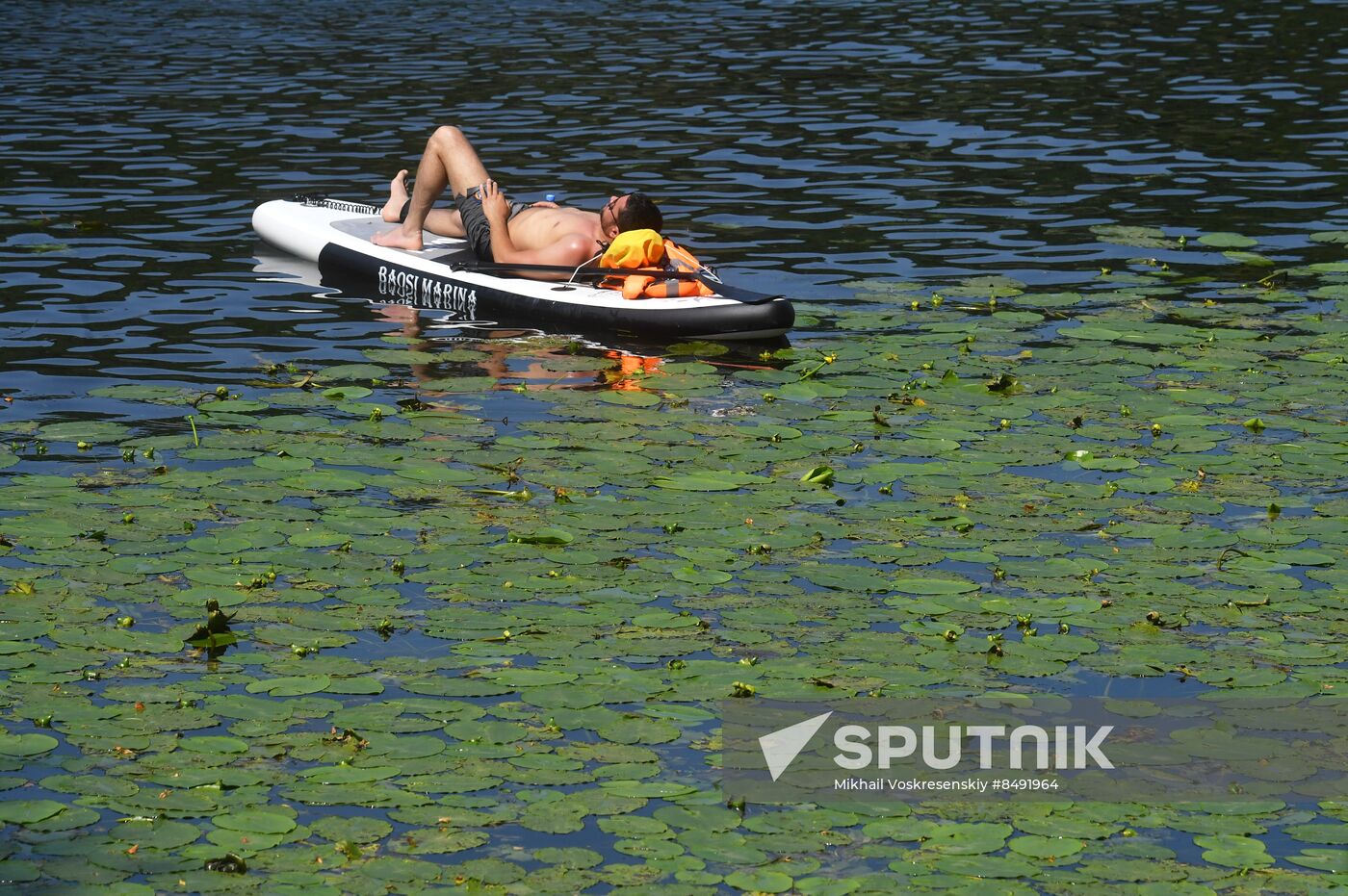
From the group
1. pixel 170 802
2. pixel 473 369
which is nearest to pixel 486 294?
pixel 473 369

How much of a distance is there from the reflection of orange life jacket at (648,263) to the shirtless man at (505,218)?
0.38 feet

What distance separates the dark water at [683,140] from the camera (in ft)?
45.5

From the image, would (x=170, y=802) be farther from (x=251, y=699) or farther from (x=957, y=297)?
(x=957, y=297)

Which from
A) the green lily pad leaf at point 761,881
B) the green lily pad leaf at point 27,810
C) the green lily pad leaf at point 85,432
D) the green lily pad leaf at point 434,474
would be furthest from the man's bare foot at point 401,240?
the green lily pad leaf at point 761,881

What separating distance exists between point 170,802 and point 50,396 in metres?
5.79

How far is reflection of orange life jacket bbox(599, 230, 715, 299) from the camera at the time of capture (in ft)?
39.8

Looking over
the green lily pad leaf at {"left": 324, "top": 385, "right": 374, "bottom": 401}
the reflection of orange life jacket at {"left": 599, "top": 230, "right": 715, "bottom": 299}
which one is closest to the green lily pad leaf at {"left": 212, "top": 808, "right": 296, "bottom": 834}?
the green lily pad leaf at {"left": 324, "top": 385, "right": 374, "bottom": 401}

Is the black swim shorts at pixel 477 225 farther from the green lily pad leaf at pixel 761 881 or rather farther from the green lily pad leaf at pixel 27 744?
the green lily pad leaf at pixel 761 881

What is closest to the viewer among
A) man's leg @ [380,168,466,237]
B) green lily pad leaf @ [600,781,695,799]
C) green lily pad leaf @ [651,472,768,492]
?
green lily pad leaf @ [600,781,695,799]

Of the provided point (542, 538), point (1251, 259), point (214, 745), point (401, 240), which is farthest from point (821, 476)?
point (1251, 259)

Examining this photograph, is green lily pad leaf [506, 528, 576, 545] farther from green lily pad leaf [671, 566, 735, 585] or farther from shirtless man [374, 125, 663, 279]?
shirtless man [374, 125, 663, 279]

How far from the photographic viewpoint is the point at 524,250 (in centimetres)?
1309

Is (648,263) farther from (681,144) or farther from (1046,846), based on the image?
(681,144)

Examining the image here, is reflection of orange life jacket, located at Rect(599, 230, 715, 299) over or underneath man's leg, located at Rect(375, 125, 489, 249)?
underneath
